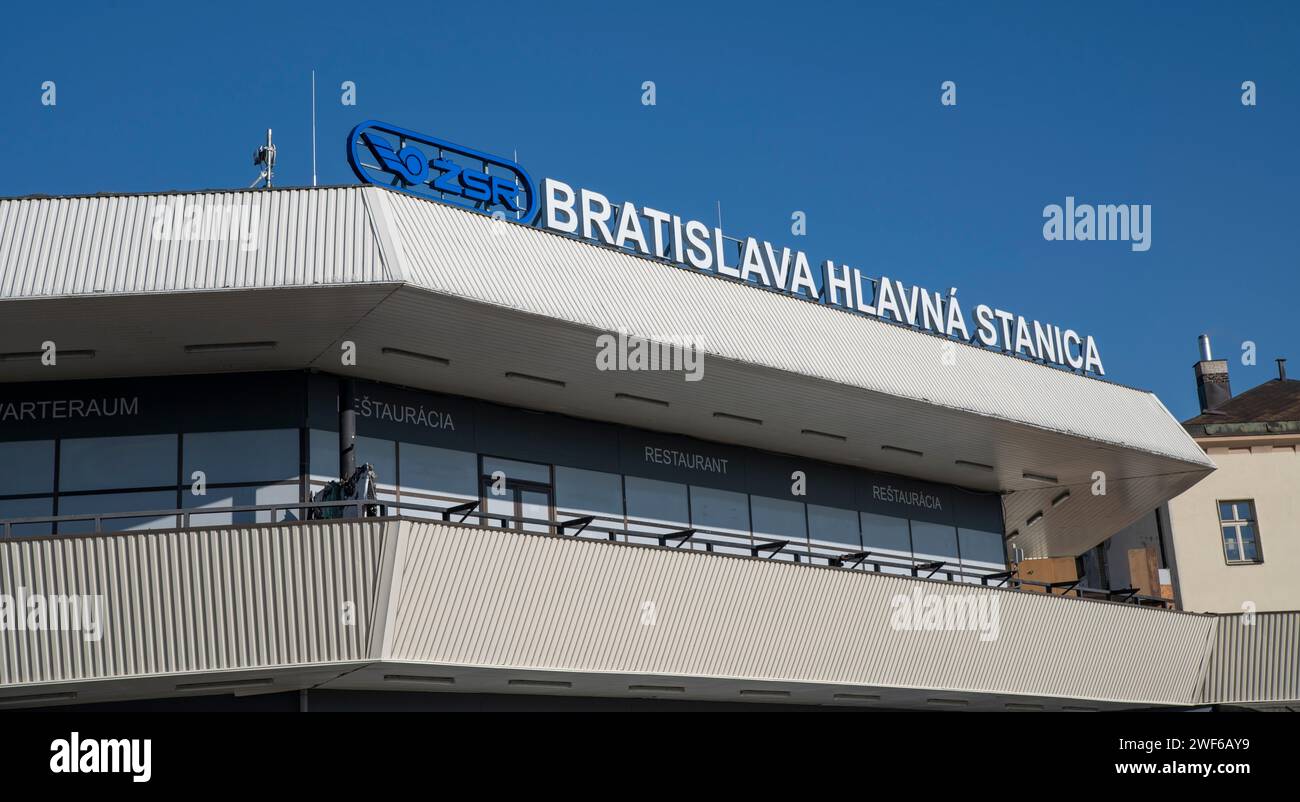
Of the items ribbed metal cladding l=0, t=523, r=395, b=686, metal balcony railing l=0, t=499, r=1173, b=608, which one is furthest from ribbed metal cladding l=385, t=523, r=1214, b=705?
ribbed metal cladding l=0, t=523, r=395, b=686

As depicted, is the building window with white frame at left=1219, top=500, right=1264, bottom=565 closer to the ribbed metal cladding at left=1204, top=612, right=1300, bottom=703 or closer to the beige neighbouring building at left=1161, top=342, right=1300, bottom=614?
the beige neighbouring building at left=1161, top=342, right=1300, bottom=614

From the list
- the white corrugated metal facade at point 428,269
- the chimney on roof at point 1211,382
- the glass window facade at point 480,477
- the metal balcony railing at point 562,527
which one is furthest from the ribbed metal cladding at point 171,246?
the chimney on roof at point 1211,382

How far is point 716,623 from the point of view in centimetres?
2364

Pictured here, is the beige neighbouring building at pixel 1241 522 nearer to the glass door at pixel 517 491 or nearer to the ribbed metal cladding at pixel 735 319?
the ribbed metal cladding at pixel 735 319

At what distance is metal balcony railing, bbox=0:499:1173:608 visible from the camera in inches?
790

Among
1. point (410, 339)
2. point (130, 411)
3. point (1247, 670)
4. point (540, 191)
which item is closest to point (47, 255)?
point (130, 411)

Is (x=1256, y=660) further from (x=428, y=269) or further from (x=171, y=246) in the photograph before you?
(x=171, y=246)

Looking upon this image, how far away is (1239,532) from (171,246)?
95.7 feet

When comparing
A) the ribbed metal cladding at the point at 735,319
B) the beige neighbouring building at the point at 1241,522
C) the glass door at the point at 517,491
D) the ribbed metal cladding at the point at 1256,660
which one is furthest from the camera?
the beige neighbouring building at the point at 1241,522

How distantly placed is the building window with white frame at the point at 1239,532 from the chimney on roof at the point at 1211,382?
969 cm

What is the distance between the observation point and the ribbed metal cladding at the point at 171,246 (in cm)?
2031

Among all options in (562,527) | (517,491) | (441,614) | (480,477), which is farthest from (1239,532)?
(441,614)

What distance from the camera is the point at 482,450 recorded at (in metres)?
25.4
